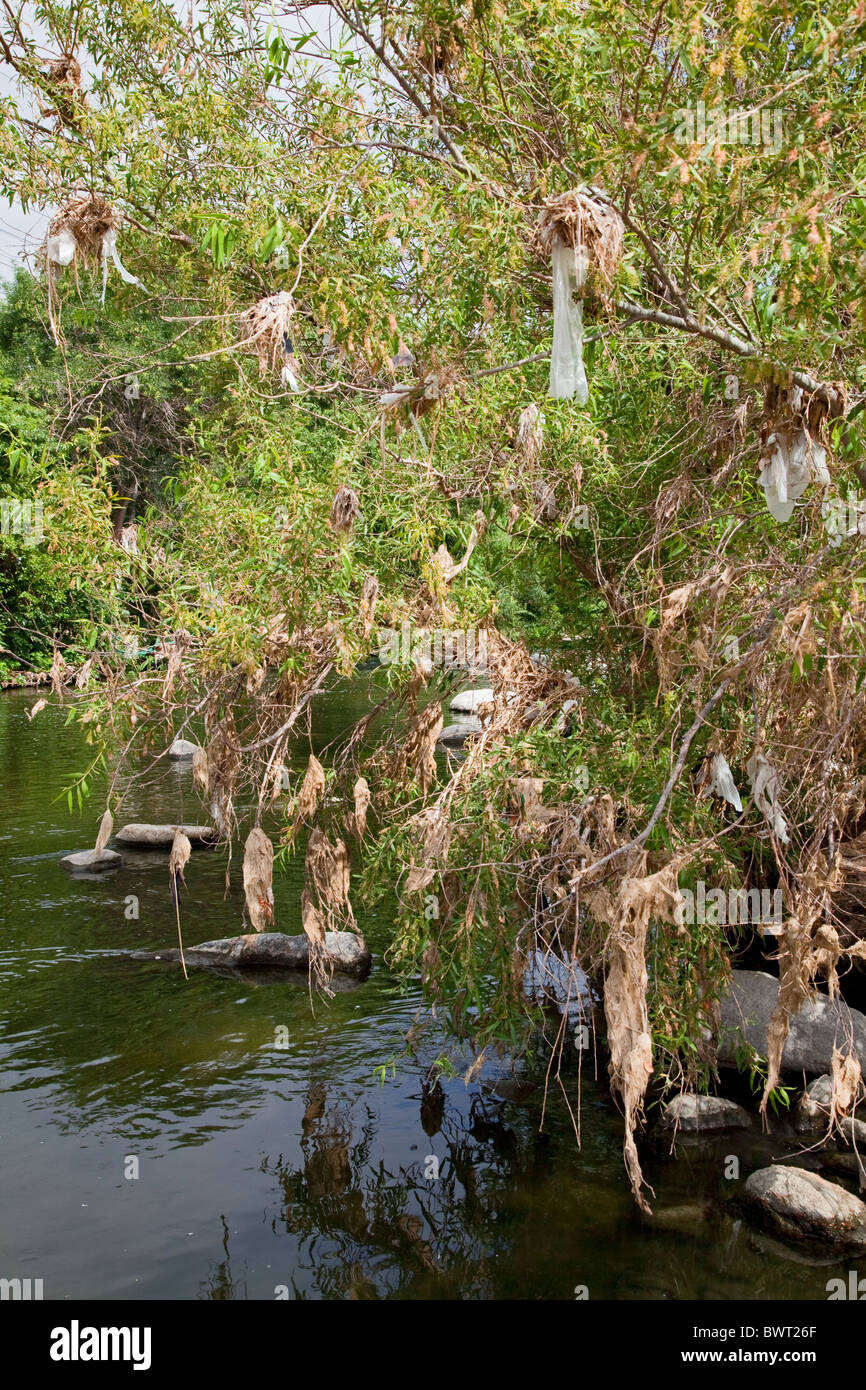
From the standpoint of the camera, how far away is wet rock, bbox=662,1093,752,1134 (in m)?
6.44

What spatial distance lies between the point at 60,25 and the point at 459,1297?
748 centimetres

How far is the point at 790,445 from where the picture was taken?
4.14 metres

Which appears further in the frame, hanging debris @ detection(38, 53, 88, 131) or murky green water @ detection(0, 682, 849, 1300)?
hanging debris @ detection(38, 53, 88, 131)

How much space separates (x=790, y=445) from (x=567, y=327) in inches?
36.6

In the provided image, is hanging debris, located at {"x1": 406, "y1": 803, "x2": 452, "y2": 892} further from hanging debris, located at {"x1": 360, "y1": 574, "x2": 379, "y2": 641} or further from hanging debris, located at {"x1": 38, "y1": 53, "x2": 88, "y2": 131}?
hanging debris, located at {"x1": 38, "y1": 53, "x2": 88, "y2": 131}

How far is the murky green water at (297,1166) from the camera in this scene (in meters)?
5.30

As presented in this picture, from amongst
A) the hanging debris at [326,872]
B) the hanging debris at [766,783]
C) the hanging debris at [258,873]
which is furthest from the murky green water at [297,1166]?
the hanging debris at [766,783]

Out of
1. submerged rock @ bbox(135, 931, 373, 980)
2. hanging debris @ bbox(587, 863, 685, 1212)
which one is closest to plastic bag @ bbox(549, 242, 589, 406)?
hanging debris @ bbox(587, 863, 685, 1212)

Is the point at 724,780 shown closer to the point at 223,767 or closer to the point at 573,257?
the point at 573,257

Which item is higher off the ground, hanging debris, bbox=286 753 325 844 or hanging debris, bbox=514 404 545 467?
hanging debris, bbox=514 404 545 467

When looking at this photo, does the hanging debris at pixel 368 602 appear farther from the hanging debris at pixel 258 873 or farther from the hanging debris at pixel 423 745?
the hanging debris at pixel 258 873

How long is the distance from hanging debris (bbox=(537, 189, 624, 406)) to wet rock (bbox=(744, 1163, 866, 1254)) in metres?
4.04

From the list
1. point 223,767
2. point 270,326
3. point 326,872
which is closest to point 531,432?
point 270,326

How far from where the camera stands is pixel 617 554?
6758 millimetres
